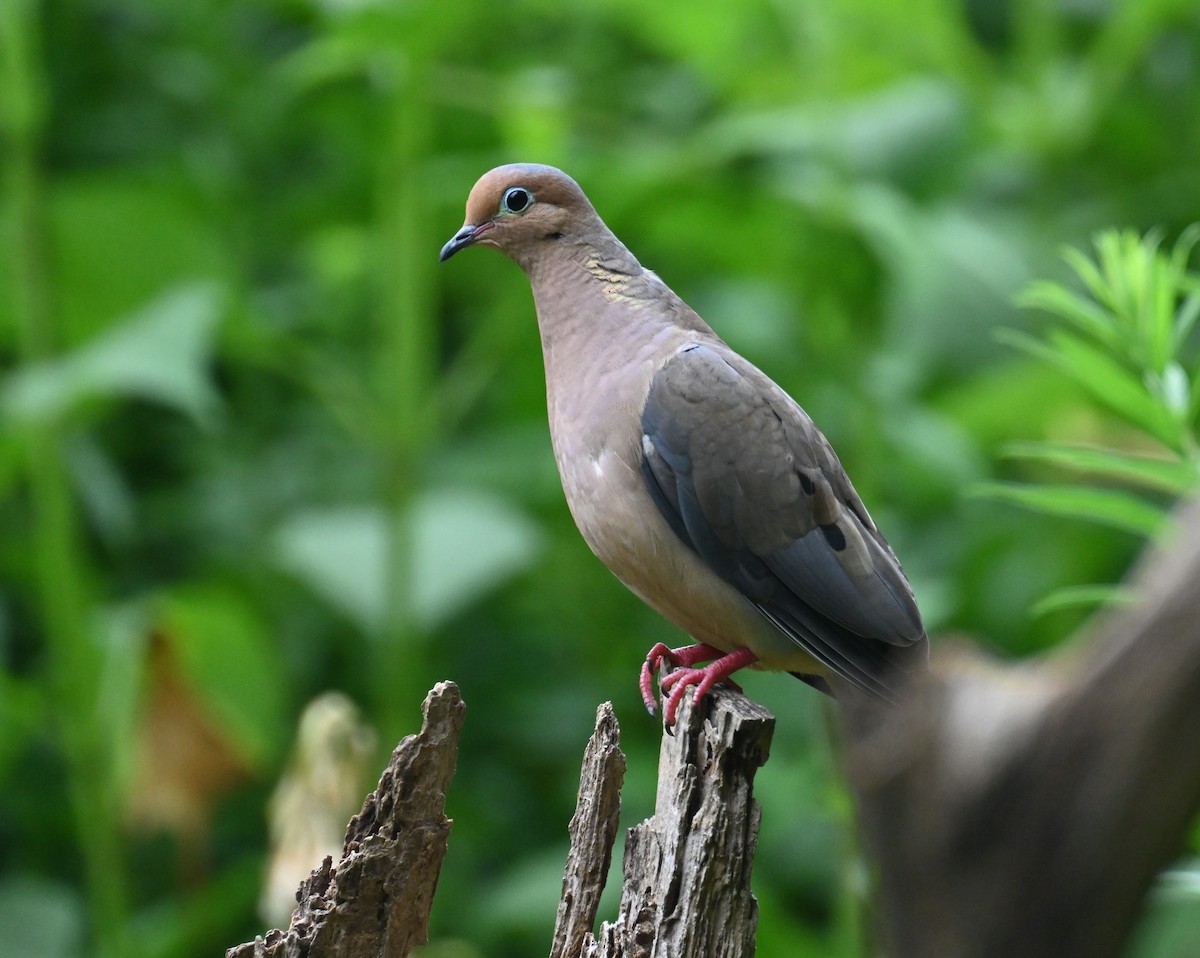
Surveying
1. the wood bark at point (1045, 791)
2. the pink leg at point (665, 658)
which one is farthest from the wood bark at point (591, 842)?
the wood bark at point (1045, 791)

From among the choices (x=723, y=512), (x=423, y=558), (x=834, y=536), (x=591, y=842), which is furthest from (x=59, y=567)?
(x=591, y=842)

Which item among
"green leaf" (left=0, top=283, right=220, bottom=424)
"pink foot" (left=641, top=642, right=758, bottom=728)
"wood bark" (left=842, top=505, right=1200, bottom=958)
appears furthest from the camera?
"green leaf" (left=0, top=283, right=220, bottom=424)

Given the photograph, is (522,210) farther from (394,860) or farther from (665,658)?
(394,860)

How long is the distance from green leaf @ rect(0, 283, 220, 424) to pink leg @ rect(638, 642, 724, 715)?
4.52 feet

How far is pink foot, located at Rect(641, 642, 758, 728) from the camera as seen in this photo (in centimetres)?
207

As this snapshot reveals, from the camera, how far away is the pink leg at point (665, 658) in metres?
2.23

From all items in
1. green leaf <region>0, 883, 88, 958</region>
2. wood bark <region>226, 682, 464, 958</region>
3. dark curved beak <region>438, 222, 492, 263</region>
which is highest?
dark curved beak <region>438, 222, 492, 263</region>

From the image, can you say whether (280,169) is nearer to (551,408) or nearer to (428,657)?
(428,657)

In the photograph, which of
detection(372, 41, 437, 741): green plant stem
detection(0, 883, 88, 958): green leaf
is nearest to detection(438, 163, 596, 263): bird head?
detection(372, 41, 437, 741): green plant stem

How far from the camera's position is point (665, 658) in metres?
2.31

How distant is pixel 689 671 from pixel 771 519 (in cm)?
29

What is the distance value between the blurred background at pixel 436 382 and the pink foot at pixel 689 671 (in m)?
0.64

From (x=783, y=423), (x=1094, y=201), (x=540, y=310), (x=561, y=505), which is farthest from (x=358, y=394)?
(x=1094, y=201)

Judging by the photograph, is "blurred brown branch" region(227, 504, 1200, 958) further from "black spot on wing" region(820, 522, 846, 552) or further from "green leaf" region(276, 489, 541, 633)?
"green leaf" region(276, 489, 541, 633)
